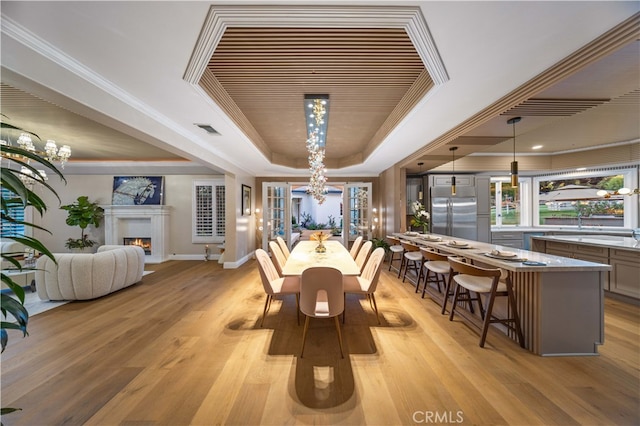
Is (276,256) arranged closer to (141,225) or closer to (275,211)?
(275,211)

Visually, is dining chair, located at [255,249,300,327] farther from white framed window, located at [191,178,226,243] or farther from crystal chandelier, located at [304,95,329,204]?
white framed window, located at [191,178,226,243]

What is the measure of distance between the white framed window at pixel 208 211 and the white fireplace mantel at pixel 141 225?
75 centimetres

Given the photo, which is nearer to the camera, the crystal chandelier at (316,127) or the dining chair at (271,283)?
the dining chair at (271,283)

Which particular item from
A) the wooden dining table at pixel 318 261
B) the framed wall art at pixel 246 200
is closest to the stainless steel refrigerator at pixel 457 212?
the wooden dining table at pixel 318 261

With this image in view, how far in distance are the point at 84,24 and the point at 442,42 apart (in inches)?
96.0

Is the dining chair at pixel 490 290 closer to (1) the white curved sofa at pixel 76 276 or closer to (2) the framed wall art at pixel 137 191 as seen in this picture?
(1) the white curved sofa at pixel 76 276

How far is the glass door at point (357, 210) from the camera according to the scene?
277 inches

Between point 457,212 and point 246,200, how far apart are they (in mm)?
5403

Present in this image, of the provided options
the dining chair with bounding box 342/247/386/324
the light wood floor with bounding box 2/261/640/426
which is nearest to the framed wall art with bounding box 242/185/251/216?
the light wood floor with bounding box 2/261/640/426

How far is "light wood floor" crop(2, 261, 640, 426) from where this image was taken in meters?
1.63

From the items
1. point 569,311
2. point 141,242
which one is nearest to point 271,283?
point 569,311

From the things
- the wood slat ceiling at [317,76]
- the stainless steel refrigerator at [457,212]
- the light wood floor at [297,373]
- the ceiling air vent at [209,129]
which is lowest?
the light wood floor at [297,373]

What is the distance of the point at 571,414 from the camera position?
1601 mm

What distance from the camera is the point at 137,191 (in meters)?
6.48
